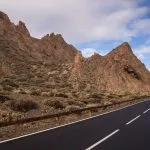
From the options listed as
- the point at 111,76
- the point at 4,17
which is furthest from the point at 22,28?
the point at 111,76

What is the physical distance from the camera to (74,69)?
89.8 m

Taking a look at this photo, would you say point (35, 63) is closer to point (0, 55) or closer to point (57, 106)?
point (0, 55)

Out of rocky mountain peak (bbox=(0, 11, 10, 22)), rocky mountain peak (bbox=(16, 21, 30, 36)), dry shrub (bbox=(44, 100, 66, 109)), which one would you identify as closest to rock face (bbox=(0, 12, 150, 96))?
rocky mountain peak (bbox=(0, 11, 10, 22))

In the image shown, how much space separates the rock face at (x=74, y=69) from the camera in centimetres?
8081

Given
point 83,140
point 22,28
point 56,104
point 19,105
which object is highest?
point 22,28

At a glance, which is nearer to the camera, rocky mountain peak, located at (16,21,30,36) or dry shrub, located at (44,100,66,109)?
dry shrub, located at (44,100,66,109)

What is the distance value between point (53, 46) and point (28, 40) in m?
15.4

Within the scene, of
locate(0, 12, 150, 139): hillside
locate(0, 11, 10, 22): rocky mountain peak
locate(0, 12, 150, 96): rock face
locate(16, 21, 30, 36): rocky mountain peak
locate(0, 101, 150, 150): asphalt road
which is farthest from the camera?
locate(16, 21, 30, 36): rocky mountain peak

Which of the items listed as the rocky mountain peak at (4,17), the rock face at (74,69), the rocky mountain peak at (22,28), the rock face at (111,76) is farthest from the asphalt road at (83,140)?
the rocky mountain peak at (22,28)

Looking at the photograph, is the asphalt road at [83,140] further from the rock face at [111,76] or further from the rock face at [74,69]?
the rock face at [111,76]

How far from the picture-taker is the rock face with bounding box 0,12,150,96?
80812mm

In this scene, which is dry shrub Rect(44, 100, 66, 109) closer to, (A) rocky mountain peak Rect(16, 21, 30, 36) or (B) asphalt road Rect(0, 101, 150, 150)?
(B) asphalt road Rect(0, 101, 150, 150)

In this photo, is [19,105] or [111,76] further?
[111,76]

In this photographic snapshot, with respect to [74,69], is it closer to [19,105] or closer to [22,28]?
[22,28]
